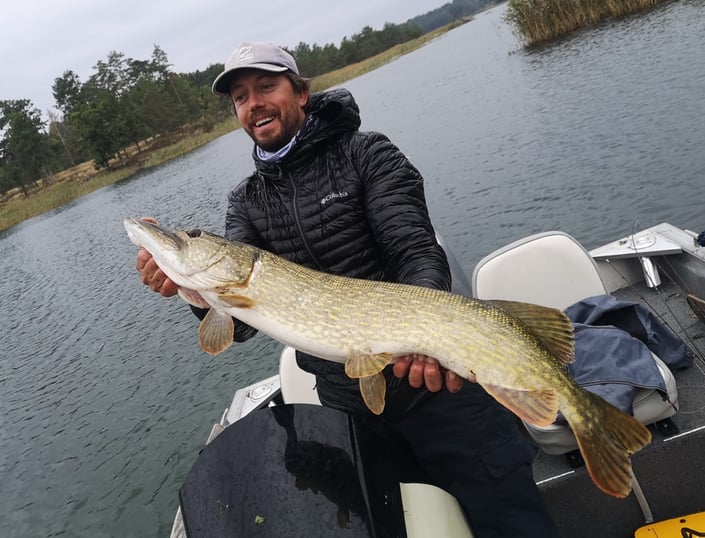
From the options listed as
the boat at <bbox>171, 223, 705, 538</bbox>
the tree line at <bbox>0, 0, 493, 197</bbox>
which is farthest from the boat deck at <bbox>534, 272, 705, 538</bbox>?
the tree line at <bbox>0, 0, 493, 197</bbox>

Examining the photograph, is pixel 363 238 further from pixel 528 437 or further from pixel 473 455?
pixel 528 437

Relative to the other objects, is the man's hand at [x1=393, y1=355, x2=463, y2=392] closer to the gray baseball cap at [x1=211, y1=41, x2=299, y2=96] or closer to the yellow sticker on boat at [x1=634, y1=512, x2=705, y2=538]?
the yellow sticker on boat at [x1=634, y1=512, x2=705, y2=538]

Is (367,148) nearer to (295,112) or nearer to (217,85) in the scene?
(295,112)

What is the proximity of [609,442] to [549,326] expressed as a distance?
42 centimetres

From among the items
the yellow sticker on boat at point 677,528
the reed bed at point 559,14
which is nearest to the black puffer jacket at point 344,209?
the yellow sticker on boat at point 677,528

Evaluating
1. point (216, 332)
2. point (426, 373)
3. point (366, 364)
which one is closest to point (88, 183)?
point (216, 332)

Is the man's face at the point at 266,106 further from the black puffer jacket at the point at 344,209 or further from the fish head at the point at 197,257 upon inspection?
the fish head at the point at 197,257

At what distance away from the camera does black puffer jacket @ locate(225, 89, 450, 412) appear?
2037mm

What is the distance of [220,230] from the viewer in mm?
13094

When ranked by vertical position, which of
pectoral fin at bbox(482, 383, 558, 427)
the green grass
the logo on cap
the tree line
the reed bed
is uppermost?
the tree line

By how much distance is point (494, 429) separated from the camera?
199cm

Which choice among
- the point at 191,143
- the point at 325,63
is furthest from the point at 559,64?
the point at 325,63

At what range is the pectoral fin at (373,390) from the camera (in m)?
1.80

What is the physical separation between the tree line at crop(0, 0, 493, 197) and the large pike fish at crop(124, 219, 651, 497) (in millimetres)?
48849
